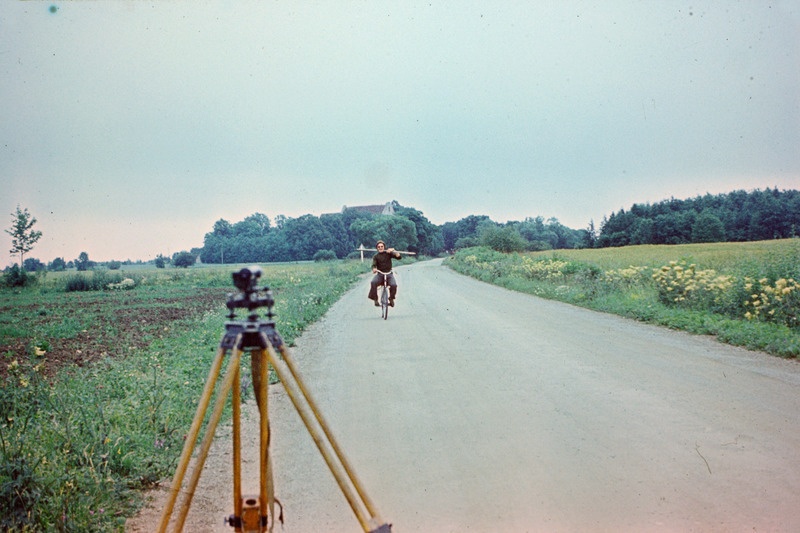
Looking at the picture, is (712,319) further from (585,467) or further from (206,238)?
(206,238)

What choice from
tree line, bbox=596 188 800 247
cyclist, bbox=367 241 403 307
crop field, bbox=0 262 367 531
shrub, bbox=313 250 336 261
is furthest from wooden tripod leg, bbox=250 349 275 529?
tree line, bbox=596 188 800 247

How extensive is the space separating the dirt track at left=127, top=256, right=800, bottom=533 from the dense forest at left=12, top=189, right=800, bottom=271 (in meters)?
2.96

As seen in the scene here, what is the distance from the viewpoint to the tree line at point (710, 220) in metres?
31.9

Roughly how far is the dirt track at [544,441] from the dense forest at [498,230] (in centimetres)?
296

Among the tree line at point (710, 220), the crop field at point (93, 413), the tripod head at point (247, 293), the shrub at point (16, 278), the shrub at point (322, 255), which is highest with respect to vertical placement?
the tree line at point (710, 220)

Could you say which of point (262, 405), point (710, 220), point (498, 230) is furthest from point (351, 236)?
point (262, 405)

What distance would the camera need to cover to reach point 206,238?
1094 centimetres

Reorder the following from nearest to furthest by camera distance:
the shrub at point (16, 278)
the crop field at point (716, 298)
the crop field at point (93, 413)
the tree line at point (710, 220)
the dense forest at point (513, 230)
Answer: the crop field at point (93, 413)
the crop field at point (716, 298)
the dense forest at point (513, 230)
the shrub at point (16, 278)
the tree line at point (710, 220)

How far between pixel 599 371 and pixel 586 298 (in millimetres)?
10663

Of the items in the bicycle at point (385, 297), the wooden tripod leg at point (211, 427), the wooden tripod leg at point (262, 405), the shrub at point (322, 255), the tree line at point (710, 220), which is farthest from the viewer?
the tree line at point (710, 220)

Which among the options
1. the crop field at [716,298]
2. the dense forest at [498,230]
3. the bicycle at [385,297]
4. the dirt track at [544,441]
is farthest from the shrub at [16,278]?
the crop field at [716,298]

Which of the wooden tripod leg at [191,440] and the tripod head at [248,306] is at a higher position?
the tripod head at [248,306]

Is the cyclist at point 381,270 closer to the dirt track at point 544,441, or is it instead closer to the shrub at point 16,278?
the dirt track at point 544,441

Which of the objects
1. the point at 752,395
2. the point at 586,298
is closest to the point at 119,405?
the point at 752,395
